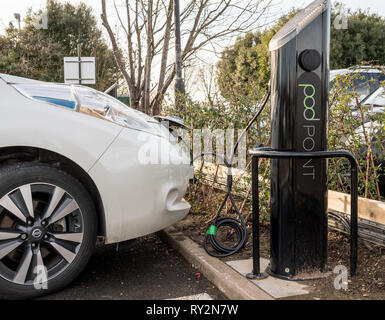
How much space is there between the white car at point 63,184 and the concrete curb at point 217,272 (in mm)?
476

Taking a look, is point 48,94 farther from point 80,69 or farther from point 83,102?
point 80,69


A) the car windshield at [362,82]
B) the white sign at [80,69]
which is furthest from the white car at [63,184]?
the white sign at [80,69]

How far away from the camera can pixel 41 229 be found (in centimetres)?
266

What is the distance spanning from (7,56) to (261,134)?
78.3ft

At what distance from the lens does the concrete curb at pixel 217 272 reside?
257 centimetres

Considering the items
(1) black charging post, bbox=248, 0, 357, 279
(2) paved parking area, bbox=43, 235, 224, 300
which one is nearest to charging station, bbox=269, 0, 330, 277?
(1) black charging post, bbox=248, 0, 357, 279

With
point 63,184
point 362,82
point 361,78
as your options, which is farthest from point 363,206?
point 362,82

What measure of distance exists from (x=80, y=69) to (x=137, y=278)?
9137 millimetres

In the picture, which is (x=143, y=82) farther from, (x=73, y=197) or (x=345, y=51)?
(x=345, y=51)

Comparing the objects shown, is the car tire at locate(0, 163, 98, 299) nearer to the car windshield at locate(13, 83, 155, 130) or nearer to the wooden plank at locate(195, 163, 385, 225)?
the car windshield at locate(13, 83, 155, 130)

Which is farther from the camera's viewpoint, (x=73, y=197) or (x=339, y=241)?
(x=339, y=241)
